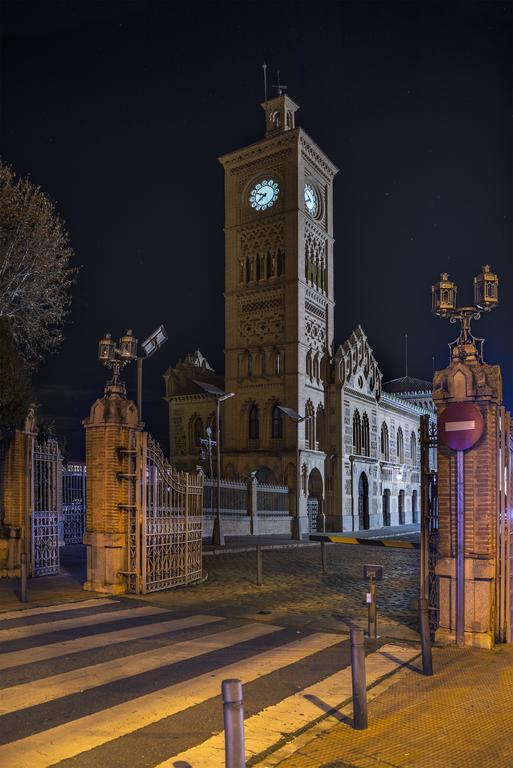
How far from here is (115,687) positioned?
7.13 meters

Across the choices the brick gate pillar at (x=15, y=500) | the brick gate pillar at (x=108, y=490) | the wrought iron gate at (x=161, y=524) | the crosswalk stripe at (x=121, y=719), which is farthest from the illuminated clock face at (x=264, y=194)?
the crosswalk stripe at (x=121, y=719)

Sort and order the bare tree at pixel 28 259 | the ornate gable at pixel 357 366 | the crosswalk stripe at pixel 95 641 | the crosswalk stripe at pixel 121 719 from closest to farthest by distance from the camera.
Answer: the crosswalk stripe at pixel 121 719
the crosswalk stripe at pixel 95 641
the bare tree at pixel 28 259
the ornate gable at pixel 357 366

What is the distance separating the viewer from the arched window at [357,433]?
152 feet

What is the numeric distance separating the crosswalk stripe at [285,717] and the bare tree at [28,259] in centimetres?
1544

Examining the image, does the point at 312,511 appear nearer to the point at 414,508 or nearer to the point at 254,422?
the point at 254,422

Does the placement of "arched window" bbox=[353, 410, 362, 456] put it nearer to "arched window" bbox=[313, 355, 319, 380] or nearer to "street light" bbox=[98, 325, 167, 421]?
"arched window" bbox=[313, 355, 319, 380]

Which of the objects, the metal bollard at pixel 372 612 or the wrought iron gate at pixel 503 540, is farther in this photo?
the metal bollard at pixel 372 612

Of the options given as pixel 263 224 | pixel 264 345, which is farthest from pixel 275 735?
pixel 263 224

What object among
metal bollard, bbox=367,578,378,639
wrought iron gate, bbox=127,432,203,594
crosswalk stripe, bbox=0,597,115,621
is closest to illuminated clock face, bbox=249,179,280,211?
wrought iron gate, bbox=127,432,203,594

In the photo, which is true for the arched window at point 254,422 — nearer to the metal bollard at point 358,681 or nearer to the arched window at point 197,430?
the arched window at point 197,430

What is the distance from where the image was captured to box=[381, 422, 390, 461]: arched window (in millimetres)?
52156

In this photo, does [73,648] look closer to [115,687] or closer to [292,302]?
[115,687]

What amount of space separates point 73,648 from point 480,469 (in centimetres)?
579

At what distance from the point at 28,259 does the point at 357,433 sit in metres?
30.3
